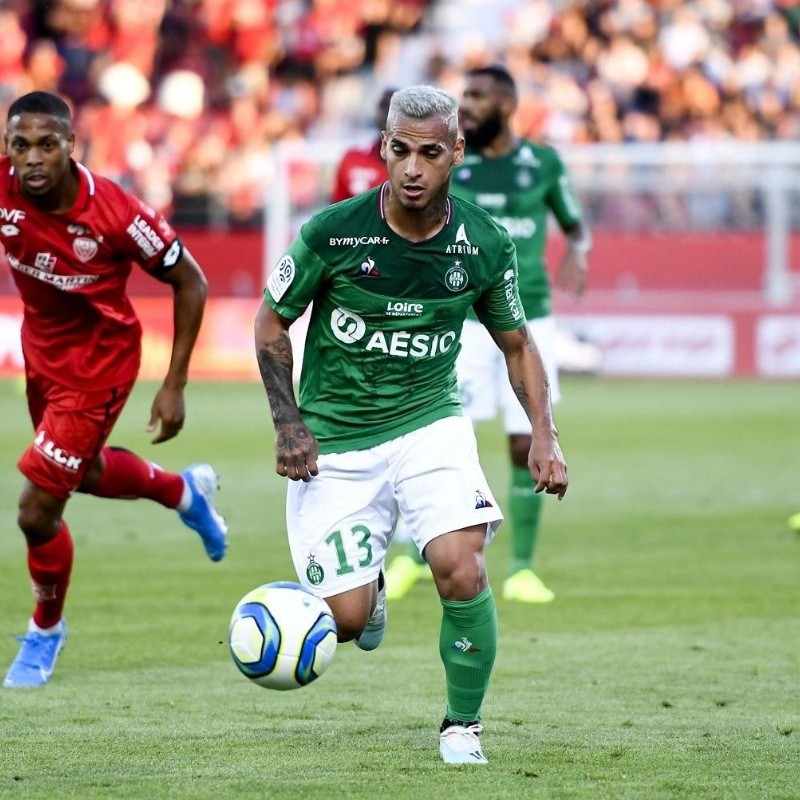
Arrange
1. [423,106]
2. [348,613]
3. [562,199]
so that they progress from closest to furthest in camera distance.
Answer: [423,106]
[348,613]
[562,199]

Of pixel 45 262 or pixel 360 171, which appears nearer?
pixel 45 262

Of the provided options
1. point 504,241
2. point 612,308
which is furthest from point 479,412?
point 612,308

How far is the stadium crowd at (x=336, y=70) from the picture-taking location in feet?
→ 80.0

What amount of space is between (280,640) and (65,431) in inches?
78.5

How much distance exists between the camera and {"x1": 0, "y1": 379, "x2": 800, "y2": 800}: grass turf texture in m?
5.01

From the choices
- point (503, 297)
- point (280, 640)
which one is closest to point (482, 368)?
point (503, 297)

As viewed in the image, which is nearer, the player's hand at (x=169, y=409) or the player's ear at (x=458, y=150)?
the player's ear at (x=458, y=150)

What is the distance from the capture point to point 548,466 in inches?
208

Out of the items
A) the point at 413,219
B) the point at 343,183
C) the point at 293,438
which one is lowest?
the point at 343,183

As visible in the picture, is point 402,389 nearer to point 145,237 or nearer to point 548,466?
point 548,466

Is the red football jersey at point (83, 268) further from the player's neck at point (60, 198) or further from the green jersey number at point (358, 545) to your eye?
the green jersey number at point (358, 545)

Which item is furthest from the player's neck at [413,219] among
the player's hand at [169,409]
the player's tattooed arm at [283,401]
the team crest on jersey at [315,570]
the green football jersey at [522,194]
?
the green football jersey at [522,194]

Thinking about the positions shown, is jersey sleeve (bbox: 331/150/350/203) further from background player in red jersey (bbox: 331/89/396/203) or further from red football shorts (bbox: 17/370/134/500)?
red football shorts (bbox: 17/370/134/500)

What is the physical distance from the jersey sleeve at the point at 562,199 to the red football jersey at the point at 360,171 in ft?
3.45
